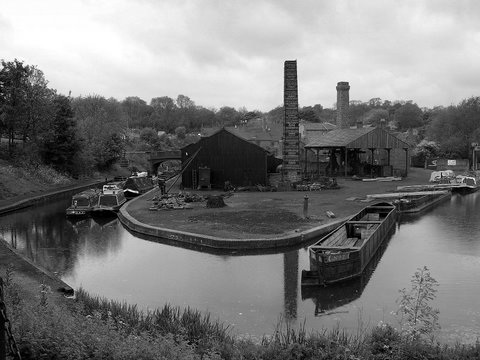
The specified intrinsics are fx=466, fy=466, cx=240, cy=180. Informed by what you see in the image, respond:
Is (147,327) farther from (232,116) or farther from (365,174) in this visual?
(232,116)

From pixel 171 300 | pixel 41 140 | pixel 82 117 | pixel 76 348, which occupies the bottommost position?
pixel 171 300

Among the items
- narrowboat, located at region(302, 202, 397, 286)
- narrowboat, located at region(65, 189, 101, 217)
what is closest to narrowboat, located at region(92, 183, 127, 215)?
narrowboat, located at region(65, 189, 101, 217)

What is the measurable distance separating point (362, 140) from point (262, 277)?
34.9 meters

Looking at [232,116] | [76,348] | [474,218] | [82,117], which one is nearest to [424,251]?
[474,218]

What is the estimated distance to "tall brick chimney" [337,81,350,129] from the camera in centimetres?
6066

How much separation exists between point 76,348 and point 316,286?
9270 millimetres

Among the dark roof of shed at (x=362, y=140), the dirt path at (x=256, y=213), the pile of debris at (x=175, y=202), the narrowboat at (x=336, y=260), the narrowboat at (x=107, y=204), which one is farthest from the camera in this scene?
the dark roof of shed at (x=362, y=140)

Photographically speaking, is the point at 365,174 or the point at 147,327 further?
the point at 365,174

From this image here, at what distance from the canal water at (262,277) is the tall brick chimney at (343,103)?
38.1 m

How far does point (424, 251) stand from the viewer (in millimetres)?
18609

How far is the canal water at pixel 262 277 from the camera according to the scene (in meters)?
11.6

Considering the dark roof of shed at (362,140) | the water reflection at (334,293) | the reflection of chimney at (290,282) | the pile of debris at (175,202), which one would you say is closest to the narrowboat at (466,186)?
the dark roof of shed at (362,140)

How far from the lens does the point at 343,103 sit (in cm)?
6150

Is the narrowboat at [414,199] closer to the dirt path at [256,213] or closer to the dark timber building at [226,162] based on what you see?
the dirt path at [256,213]
